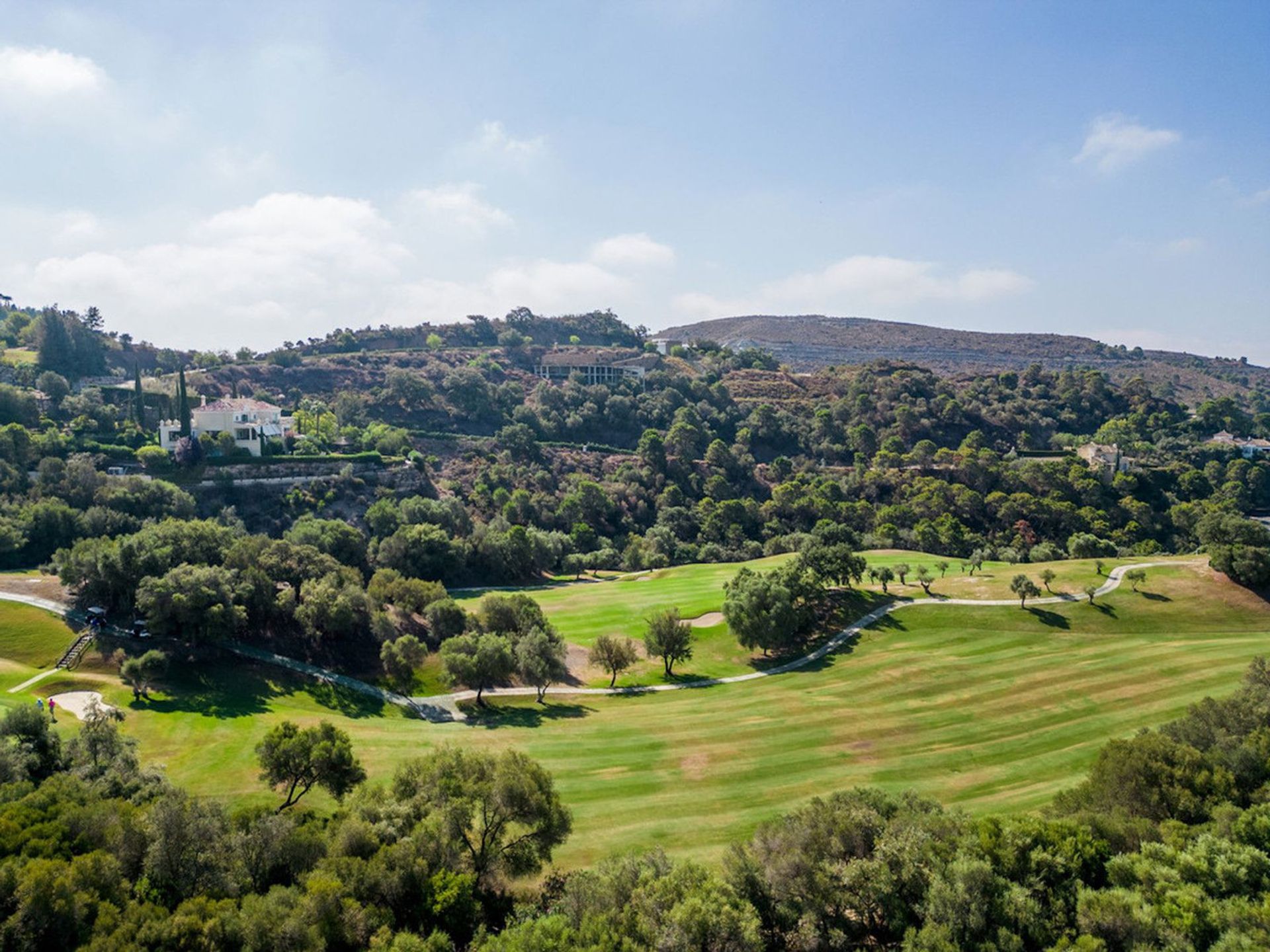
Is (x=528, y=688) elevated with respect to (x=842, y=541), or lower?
lower

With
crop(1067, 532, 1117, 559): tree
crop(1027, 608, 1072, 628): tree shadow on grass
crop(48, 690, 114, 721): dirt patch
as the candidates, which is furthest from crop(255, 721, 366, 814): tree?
crop(1067, 532, 1117, 559): tree

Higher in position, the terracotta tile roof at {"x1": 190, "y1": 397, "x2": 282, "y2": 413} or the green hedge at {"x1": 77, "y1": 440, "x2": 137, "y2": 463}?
the terracotta tile roof at {"x1": 190, "y1": 397, "x2": 282, "y2": 413}

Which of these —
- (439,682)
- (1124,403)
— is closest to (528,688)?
(439,682)

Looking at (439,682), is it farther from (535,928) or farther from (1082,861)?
(1082,861)

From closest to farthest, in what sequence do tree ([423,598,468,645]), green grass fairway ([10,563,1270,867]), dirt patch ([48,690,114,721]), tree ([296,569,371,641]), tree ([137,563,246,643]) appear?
green grass fairway ([10,563,1270,867]) < dirt patch ([48,690,114,721]) < tree ([137,563,246,643]) < tree ([296,569,371,641]) < tree ([423,598,468,645])

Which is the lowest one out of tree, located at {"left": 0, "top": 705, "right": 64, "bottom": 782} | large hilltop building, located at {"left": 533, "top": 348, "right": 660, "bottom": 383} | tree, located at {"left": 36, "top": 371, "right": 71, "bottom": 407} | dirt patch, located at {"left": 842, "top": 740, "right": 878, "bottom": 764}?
dirt patch, located at {"left": 842, "top": 740, "right": 878, "bottom": 764}

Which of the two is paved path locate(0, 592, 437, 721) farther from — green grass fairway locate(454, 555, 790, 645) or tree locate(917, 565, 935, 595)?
tree locate(917, 565, 935, 595)

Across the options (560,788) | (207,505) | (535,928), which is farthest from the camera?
(207,505)
